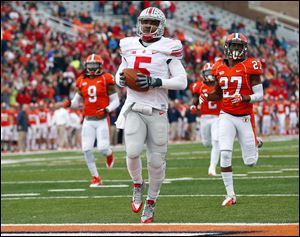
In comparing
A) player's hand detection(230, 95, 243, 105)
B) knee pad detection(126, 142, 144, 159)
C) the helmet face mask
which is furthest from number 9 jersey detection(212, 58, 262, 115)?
the helmet face mask

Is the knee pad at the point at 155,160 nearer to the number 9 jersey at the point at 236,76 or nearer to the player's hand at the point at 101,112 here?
the number 9 jersey at the point at 236,76

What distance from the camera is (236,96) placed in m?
11.6

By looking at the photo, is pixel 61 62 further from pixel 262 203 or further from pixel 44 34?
pixel 262 203

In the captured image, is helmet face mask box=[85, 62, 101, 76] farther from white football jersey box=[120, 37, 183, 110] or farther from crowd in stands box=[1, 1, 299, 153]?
crowd in stands box=[1, 1, 299, 153]

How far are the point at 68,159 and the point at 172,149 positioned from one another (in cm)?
458

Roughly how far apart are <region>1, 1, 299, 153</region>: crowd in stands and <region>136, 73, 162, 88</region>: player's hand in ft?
66.9

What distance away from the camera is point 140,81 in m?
9.11

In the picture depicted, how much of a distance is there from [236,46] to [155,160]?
2.24 metres

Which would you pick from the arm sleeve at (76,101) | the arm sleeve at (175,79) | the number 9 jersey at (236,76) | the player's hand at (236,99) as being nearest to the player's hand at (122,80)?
the arm sleeve at (175,79)

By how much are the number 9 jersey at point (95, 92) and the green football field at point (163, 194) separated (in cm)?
126

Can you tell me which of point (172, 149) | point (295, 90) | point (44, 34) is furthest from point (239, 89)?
point (295, 90)

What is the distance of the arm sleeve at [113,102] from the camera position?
15.8 m

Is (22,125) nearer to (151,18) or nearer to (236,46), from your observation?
(236,46)

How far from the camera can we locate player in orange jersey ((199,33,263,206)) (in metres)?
11.5
